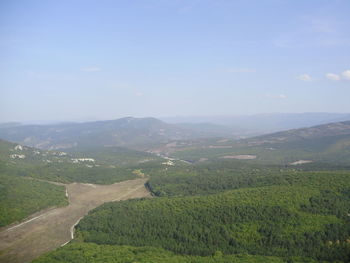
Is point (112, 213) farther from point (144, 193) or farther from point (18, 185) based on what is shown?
point (18, 185)

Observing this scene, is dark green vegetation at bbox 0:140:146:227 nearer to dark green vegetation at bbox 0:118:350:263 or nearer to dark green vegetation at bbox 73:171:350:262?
dark green vegetation at bbox 0:118:350:263

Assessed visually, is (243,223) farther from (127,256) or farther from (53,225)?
(53,225)

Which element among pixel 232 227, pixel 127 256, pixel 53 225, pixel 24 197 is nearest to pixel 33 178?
pixel 24 197

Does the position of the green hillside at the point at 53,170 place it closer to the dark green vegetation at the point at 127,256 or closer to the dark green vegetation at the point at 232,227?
the dark green vegetation at the point at 232,227

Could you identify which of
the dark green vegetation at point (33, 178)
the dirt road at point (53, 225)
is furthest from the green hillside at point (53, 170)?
the dirt road at point (53, 225)

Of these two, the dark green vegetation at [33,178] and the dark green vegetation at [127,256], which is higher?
the dark green vegetation at [33,178]

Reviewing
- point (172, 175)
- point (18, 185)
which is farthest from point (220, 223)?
point (18, 185)
